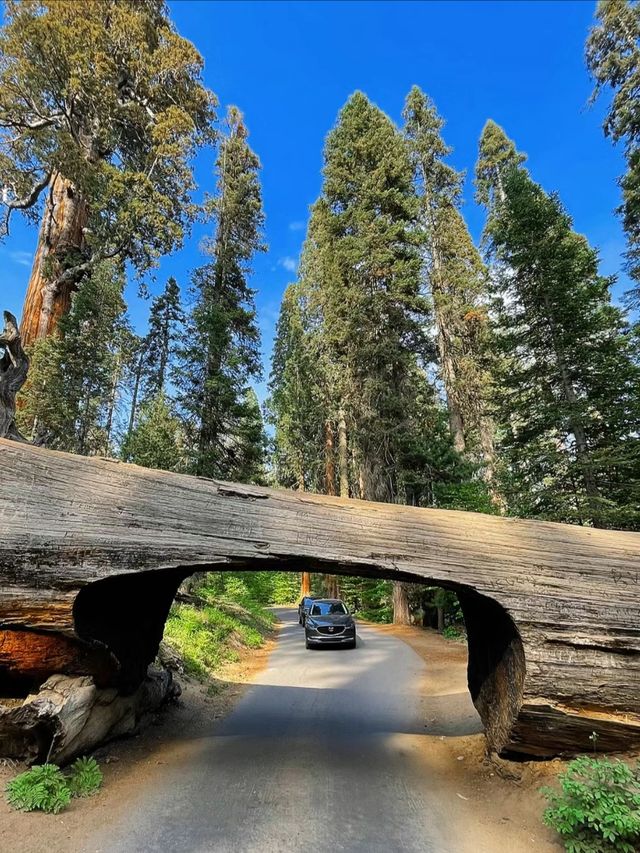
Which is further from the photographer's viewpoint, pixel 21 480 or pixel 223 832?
pixel 21 480

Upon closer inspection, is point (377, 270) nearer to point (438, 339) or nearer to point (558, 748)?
point (438, 339)

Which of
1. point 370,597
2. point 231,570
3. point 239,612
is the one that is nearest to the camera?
point 231,570

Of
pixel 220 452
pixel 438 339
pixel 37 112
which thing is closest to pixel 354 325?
pixel 438 339

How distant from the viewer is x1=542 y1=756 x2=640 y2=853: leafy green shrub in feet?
11.3

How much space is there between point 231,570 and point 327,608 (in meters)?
13.1

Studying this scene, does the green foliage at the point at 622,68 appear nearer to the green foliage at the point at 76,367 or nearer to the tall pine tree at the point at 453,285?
the tall pine tree at the point at 453,285

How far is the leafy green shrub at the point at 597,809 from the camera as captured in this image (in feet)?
11.3

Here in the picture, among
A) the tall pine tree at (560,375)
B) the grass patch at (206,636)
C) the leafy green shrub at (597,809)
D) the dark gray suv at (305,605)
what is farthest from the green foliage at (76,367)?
the leafy green shrub at (597,809)

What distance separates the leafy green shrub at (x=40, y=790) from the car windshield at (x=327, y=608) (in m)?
12.7

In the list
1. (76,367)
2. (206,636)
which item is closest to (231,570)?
(206,636)

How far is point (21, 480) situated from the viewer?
180 inches

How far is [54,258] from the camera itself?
14.8m

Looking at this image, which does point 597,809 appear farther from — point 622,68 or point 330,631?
point 622,68

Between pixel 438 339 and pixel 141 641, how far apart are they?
19506mm
